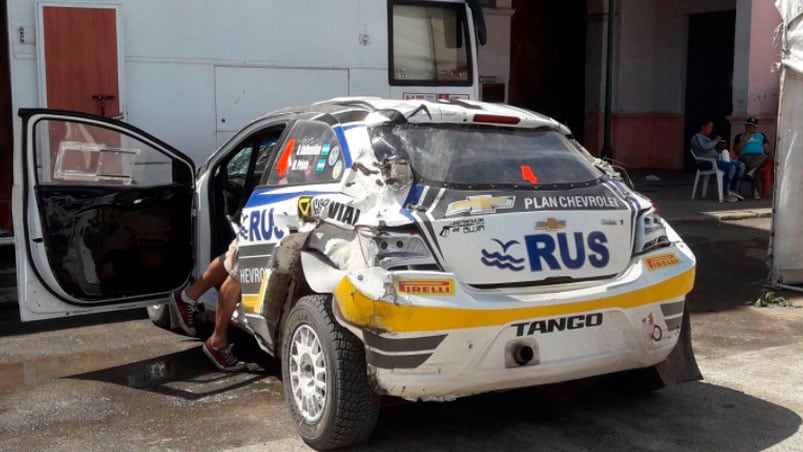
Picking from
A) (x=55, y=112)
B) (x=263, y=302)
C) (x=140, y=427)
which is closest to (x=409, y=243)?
(x=263, y=302)

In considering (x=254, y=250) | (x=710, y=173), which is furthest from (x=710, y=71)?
(x=254, y=250)

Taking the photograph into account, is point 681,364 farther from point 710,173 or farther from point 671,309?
point 710,173

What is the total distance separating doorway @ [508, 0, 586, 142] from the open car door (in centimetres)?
1299

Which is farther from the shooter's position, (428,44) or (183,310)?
(428,44)

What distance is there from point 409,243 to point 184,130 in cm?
394

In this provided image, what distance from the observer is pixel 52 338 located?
6.73 m

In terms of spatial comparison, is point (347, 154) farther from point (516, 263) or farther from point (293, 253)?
point (516, 263)

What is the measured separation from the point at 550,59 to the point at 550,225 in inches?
600

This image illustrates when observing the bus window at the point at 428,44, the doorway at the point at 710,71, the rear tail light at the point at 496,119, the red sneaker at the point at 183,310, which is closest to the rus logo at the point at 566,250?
the rear tail light at the point at 496,119

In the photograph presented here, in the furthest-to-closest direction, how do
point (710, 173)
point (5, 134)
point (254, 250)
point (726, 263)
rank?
point (710, 173)
point (726, 263)
point (5, 134)
point (254, 250)

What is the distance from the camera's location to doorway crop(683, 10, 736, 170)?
18.0 metres

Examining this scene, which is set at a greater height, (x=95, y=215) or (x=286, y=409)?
(x=95, y=215)

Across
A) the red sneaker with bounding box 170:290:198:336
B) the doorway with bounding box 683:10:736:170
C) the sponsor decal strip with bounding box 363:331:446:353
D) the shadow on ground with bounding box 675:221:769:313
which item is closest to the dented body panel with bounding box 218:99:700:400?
the sponsor decal strip with bounding box 363:331:446:353

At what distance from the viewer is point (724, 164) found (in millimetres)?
13789
